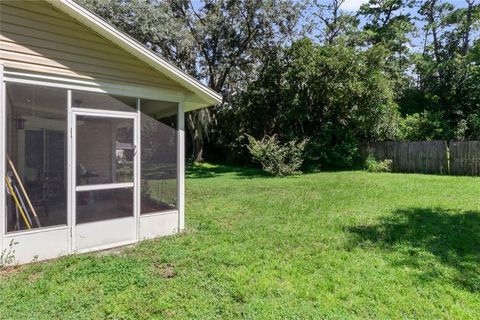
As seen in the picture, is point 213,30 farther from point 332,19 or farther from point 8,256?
point 8,256

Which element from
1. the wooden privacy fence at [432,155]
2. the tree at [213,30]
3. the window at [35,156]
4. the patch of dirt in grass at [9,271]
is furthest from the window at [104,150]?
the wooden privacy fence at [432,155]

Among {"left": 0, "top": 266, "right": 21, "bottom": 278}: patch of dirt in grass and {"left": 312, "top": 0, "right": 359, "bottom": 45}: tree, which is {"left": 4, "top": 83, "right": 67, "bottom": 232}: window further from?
{"left": 312, "top": 0, "right": 359, "bottom": 45}: tree

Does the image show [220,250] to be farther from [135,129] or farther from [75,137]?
[75,137]

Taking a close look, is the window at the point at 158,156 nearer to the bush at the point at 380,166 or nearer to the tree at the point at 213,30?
the bush at the point at 380,166

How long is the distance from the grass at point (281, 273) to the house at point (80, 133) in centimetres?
42

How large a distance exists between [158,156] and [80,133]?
115 centimetres

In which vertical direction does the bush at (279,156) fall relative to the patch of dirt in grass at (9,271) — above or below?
above

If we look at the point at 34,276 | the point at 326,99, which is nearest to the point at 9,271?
the point at 34,276

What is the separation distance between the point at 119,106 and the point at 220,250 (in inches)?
99.1

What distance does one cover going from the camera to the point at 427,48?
830 inches

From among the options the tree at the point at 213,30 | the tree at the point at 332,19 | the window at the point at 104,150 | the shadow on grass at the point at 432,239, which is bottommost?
the shadow on grass at the point at 432,239

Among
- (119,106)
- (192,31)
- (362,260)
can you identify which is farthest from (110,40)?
(192,31)

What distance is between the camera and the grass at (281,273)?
107 inches

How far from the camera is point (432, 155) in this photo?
1188 cm
